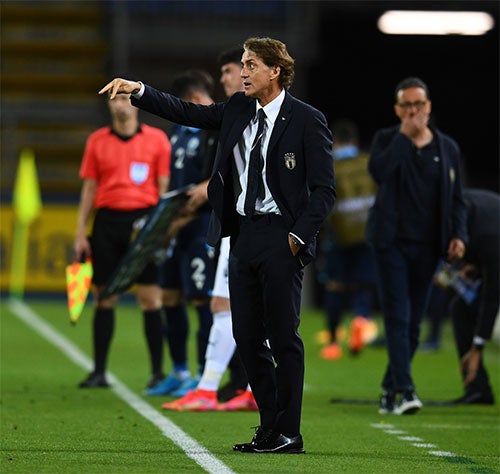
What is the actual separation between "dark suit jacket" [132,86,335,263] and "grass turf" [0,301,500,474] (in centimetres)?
103

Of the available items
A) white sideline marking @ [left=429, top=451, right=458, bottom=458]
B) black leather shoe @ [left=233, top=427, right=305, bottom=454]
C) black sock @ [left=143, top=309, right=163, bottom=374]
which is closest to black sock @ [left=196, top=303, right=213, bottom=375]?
black sock @ [left=143, top=309, right=163, bottom=374]

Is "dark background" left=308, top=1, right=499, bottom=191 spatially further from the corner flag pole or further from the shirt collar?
the shirt collar

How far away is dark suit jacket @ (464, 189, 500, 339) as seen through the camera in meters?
10.1

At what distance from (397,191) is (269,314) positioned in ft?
8.42

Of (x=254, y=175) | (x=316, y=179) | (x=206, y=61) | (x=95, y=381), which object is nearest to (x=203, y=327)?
(x=95, y=381)

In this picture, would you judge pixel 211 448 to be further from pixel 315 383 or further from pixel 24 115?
pixel 24 115

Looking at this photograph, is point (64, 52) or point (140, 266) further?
point (64, 52)

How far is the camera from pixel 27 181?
22062 millimetres

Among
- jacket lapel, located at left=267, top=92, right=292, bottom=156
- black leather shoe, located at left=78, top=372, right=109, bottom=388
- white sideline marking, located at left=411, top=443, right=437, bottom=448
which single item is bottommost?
white sideline marking, located at left=411, top=443, right=437, bottom=448

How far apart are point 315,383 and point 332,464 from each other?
4.71m

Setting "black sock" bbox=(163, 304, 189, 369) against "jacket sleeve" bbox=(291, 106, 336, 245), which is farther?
"black sock" bbox=(163, 304, 189, 369)

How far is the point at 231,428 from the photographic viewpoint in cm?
855

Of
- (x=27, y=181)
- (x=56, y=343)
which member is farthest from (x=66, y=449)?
(x=27, y=181)

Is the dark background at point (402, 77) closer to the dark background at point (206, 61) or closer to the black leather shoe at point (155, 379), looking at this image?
the dark background at point (206, 61)
